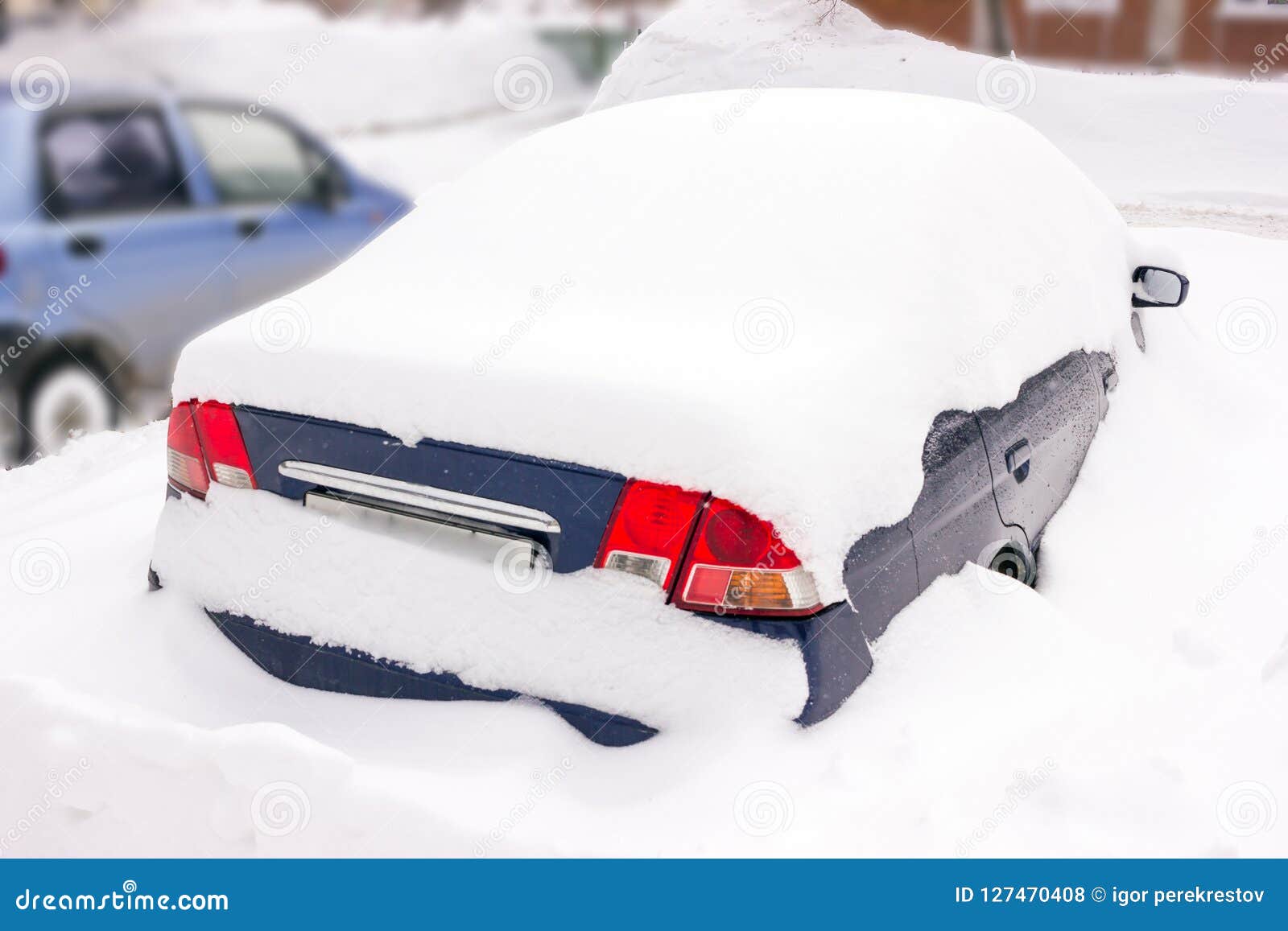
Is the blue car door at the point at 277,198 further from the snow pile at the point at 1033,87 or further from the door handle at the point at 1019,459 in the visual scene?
the snow pile at the point at 1033,87

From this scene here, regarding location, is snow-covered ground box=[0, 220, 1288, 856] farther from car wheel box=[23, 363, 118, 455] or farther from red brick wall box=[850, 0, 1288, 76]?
red brick wall box=[850, 0, 1288, 76]

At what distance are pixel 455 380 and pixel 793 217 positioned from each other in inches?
37.9

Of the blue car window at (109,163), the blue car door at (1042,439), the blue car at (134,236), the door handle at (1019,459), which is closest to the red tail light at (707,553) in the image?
the blue car door at (1042,439)

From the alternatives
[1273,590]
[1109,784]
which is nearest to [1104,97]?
[1273,590]

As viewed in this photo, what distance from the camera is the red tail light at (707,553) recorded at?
6.37ft

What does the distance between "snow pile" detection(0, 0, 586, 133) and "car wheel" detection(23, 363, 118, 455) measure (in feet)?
62.2

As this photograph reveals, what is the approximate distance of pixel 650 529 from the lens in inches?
77.2

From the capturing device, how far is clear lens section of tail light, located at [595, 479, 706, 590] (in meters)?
1.95

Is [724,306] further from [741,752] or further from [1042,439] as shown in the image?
[1042,439]

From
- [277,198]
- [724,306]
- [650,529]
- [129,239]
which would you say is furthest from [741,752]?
[277,198]

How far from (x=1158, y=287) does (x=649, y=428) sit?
2502 millimetres

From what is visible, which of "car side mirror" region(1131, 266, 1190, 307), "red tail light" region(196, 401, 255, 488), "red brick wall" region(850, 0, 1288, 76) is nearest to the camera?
"red tail light" region(196, 401, 255, 488)

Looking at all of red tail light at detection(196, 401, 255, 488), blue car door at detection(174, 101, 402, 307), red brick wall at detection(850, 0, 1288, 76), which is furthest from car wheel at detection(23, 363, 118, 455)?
red brick wall at detection(850, 0, 1288, 76)

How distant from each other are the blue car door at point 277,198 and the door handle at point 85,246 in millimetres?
773
